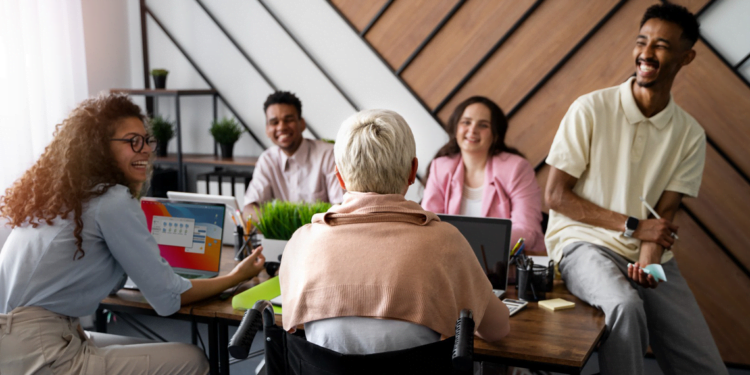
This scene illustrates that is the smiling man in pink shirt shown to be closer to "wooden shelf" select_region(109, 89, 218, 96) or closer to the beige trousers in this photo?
"wooden shelf" select_region(109, 89, 218, 96)

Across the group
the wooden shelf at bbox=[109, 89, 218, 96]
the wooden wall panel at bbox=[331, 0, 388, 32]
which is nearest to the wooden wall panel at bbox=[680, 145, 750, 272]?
the wooden wall panel at bbox=[331, 0, 388, 32]

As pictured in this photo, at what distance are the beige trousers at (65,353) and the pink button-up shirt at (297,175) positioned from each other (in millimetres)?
1613

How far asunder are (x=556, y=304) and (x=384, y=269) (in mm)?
812

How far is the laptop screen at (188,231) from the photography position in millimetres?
2070

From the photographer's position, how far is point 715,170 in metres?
2.98

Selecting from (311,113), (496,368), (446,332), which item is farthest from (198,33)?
(446,332)

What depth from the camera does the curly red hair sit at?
1.68 m

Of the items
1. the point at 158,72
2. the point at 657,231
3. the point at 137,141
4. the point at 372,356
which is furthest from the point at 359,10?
the point at 372,356

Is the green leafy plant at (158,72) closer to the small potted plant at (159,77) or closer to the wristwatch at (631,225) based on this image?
the small potted plant at (159,77)

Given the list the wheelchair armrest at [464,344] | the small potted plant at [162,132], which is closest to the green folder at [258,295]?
the wheelchair armrest at [464,344]

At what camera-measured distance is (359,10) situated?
12.1 ft

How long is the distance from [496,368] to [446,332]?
3.19 feet

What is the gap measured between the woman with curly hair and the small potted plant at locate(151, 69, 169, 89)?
223 cm

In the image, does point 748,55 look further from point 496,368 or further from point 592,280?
point 496,368
